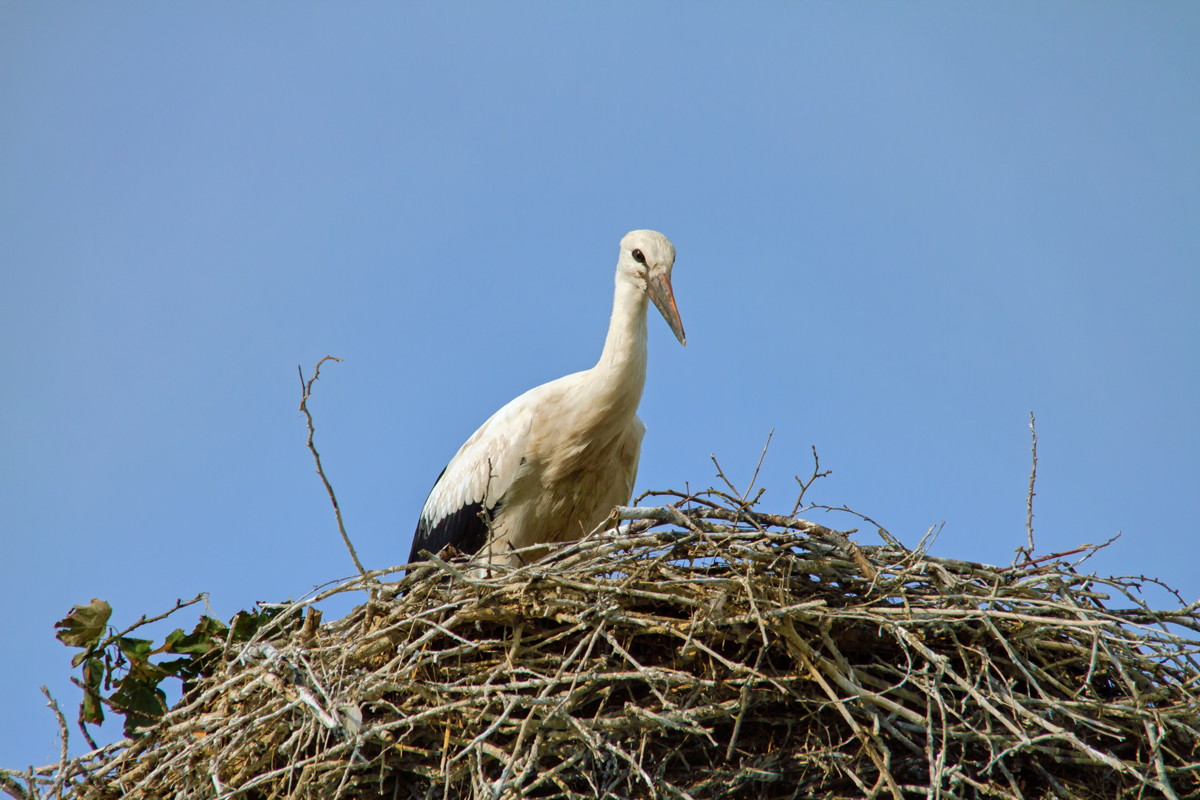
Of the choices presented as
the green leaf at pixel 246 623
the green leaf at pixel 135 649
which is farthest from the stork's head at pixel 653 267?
the green leaf at pixel 135 649

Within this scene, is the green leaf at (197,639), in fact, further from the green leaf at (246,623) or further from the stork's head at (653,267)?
the stork's head at (653,267)

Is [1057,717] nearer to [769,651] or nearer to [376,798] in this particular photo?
[769,651]

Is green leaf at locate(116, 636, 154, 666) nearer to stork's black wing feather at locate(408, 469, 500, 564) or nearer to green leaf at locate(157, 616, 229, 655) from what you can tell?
green leaf at locate(157, 616, 229, 655)

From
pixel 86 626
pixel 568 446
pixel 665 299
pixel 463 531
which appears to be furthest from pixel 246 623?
pixel 665 299

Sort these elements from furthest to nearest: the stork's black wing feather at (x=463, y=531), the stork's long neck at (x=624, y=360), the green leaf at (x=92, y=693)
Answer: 1. the stork's black wing feather at (x=463, y=531)
2. the stork's long neck at (x=624, y=360)
3. the green leaf at (x=92, y=693)

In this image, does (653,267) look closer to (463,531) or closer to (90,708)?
(463,531)

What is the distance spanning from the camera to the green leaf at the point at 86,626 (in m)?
3.52

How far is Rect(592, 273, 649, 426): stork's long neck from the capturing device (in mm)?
4395

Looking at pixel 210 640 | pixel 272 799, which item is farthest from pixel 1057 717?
pixel 210 640

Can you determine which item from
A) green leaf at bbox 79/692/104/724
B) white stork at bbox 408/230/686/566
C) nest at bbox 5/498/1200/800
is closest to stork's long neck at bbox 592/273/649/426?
white stork at bbox 408/230/686/566

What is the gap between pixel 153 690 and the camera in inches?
141

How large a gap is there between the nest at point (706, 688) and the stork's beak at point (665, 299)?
1344 millimetres

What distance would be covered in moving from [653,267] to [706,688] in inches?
86.5

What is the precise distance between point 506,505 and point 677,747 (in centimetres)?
174
